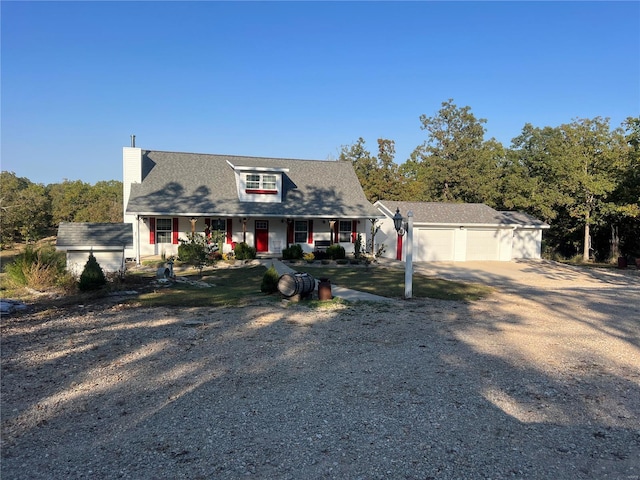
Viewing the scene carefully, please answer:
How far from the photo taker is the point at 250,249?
22.9 meters

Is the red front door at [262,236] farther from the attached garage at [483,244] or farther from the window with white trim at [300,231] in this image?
the attached garage at [483,244]

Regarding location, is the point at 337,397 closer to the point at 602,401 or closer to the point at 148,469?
the point at 148,469

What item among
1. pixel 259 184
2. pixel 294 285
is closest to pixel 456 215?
pixel 259 184

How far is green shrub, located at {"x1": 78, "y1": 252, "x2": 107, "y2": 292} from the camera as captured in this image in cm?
1256

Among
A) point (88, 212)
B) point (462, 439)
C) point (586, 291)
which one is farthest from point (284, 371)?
point (88, 212)

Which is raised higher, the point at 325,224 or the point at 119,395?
the point at 325,224

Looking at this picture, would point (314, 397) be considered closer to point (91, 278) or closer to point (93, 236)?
point (91, 278)

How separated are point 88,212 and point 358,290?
33458mm

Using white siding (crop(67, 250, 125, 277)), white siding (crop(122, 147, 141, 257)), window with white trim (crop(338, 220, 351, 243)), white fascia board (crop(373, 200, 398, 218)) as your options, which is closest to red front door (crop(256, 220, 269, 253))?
window with white trim (crop(338, 220, 351, 243))

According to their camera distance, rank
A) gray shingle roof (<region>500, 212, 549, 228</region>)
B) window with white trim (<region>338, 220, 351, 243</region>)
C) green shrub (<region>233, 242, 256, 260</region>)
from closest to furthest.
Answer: green shrub (<region>233, 242, 256, 260</region>) < window with white trim (<region>338, 220, 351, 243</region>) < gray shingle roof (<region>500, 212, 549, 228</region>)

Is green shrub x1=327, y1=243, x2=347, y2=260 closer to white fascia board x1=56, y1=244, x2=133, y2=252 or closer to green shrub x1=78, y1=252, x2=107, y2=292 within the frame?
white fascia board x1=56, y1=244, x2=133, y2=252

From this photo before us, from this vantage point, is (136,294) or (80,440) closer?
(80,440)

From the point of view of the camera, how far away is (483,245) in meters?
28.5

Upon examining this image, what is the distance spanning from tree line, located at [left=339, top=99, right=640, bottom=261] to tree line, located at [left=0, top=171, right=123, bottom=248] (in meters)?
22.9
